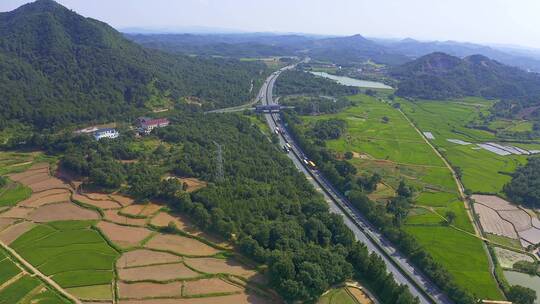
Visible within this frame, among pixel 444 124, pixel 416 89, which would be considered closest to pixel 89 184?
pixel 444 124

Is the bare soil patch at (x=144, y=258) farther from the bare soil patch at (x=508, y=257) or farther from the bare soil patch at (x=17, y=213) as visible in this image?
the bare soil patch at (x=508, y=257)

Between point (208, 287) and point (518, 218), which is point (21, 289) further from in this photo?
point (518, 218)

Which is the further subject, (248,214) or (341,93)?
(341,93)

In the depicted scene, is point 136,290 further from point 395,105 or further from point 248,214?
point 395,105

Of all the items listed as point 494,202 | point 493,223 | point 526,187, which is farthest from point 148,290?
point 526,187

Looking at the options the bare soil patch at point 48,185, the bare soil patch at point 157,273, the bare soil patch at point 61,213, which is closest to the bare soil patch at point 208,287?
the bare soil patch at point 157,273

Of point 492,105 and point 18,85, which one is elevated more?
point 18,85

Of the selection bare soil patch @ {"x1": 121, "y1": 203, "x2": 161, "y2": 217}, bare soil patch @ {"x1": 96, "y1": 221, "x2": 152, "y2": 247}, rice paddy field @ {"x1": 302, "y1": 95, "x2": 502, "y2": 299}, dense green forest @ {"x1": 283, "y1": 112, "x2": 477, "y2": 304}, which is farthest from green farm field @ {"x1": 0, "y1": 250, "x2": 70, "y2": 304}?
rice paddy field @ {"x1": 302, "y1": 95, "x2": 502, "y2": 299}
